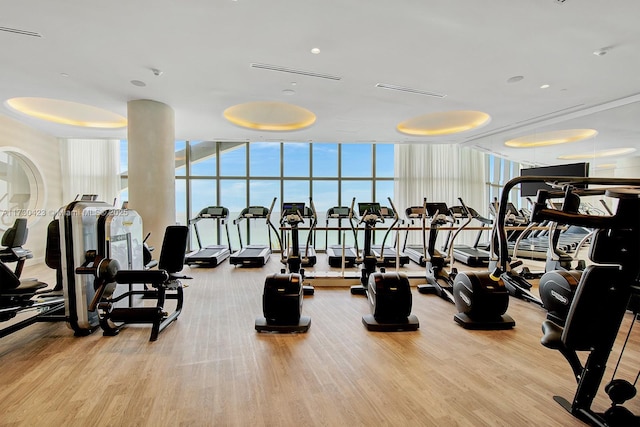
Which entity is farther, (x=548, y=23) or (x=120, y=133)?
(x=120, y=133)

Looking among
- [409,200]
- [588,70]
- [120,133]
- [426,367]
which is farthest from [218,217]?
[588,70]

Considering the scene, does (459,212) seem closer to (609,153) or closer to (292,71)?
(609,153)

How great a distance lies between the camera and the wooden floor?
190 centimetres

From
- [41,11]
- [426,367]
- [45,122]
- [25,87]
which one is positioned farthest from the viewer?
[45,122]

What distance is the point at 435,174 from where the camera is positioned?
989 cm

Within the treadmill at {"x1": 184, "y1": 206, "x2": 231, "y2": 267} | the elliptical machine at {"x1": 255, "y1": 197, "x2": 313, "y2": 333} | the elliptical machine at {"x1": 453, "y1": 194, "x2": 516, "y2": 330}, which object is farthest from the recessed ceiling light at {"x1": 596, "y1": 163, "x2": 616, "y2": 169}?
the treadmill at {"x1": 184, "y1": 206, "x2": 231, "y2": 267}

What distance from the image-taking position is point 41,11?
2955mm

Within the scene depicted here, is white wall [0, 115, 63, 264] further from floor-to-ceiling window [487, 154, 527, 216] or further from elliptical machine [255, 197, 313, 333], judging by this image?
floor-to-ceiling window [487, 154, 527, 216]

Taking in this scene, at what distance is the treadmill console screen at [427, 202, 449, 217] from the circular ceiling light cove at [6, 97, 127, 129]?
7213mm

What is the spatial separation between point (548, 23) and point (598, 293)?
2.96 m

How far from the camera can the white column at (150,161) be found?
5.53 metres

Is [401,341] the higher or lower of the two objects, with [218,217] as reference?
lower

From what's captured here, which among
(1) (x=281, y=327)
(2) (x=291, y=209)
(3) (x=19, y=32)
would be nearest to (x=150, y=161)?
(3) (x=19, y=32)

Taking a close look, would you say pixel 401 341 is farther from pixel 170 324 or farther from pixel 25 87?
pixel 25 87
